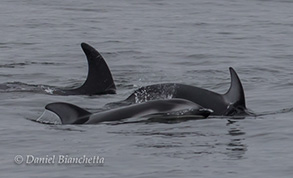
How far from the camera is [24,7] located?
2955 cm

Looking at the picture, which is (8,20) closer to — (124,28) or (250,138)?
(124,28)

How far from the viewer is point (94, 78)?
556 inches

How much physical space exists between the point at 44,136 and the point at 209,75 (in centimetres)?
643

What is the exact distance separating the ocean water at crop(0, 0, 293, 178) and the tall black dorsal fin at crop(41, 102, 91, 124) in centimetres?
19

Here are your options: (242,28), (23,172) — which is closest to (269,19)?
(242,28)

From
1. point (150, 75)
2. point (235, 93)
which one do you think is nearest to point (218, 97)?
point (235, 93)

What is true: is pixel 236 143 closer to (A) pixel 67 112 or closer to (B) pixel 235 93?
(B) pixel 235 93

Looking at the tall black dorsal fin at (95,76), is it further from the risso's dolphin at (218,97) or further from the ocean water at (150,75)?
the risso's dolphin at (218,97)

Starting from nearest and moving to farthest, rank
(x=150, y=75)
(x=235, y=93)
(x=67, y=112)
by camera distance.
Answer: (x=67, y=112) → (x=235, y=93) → (x=150, y=75)

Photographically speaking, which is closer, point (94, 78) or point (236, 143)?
point (236, 143)

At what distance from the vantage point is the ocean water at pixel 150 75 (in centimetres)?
941

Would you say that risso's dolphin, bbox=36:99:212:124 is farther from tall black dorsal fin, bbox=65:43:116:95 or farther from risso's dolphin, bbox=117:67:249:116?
tall black dorsal fin, bbox=65:43:116:95

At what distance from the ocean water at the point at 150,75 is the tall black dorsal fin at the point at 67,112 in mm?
191

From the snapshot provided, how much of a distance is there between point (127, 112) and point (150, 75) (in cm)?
533
